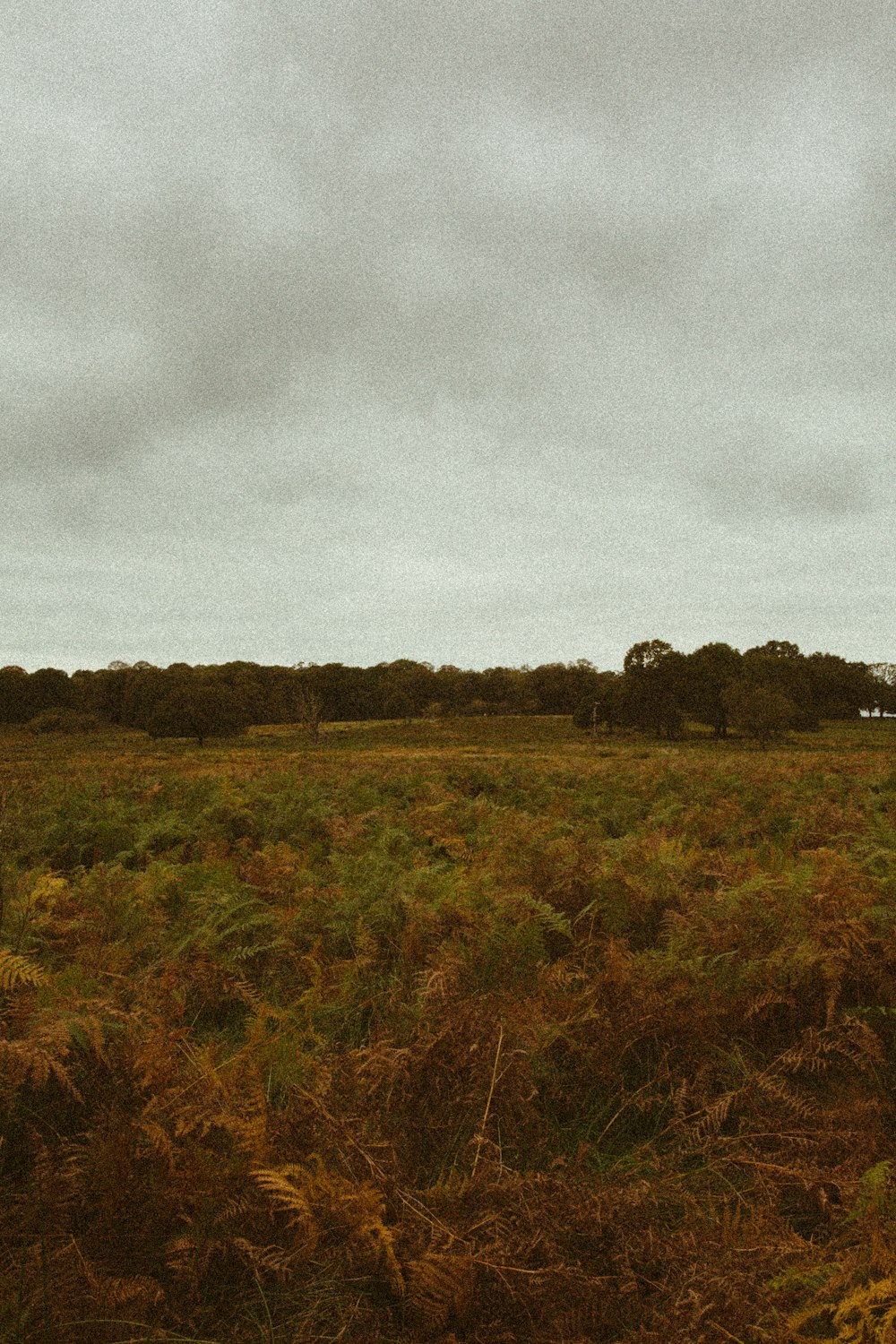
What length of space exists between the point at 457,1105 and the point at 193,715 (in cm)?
7247

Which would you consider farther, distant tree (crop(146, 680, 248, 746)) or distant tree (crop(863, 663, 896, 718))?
distant tree (crop(863, 663, 896, 718))

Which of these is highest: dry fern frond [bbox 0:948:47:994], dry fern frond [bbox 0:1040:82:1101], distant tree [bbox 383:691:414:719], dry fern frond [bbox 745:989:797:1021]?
distant tree [bbox 383:691:414:719]

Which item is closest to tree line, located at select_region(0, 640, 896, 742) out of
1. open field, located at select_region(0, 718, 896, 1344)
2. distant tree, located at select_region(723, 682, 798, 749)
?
distant tree, located at select_region(723, 682, 798, 749)

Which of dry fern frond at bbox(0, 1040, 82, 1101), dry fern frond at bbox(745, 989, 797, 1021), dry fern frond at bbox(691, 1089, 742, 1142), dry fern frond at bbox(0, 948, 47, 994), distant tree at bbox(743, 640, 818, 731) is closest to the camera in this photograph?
dry fern frond at bbox(0, 1040, 82, 1101)

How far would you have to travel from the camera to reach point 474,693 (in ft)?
414

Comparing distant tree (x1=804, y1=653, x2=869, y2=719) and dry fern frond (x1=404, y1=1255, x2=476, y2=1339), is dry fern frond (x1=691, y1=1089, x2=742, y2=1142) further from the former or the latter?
distant tree (x1=804, y1=653, x2=869, y2=719)

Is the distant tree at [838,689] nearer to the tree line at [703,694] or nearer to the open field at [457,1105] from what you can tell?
the tree line at [703,694]

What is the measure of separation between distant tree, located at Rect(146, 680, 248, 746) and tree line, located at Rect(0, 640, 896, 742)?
0.13 m

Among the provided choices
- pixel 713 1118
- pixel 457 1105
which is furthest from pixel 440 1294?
pixel 713 1118

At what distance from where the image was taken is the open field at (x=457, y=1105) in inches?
81.9

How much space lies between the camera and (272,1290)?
2229mm

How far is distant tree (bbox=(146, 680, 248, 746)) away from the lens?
70812mm

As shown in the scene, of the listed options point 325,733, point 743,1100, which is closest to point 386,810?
point 743,1100

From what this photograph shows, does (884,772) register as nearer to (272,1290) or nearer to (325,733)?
(272,1290)
